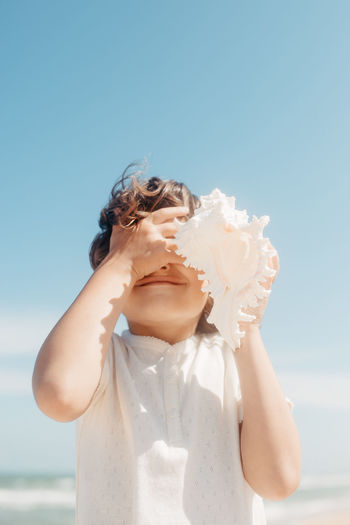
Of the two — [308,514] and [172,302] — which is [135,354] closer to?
[172,302]

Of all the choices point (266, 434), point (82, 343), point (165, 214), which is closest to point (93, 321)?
point (82, 343)

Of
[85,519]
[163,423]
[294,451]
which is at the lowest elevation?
[85,519]

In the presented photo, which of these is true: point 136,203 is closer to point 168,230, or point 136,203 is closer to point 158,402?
point 168,230

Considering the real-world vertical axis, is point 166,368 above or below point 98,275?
below

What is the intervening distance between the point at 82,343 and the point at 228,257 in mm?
594

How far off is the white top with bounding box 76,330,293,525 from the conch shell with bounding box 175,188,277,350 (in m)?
0.39

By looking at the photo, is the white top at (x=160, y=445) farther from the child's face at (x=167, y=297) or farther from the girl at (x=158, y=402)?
the child's face at (x=167, y=297)

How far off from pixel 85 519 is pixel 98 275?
0.89 metres

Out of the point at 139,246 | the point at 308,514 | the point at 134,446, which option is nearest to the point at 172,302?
the point at 139,246

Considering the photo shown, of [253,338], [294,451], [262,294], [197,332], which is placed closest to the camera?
[262,294]

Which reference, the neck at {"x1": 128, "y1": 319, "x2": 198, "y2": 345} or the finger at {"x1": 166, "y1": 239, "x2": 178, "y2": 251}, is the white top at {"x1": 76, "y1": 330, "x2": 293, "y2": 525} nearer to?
the neck at {"x1": 128, "y1": 319, "x2": 198, "y2": 345}

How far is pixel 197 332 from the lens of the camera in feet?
7.84

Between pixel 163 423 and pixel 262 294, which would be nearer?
pixel 262 294

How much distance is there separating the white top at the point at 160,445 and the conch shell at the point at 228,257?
389 mm
